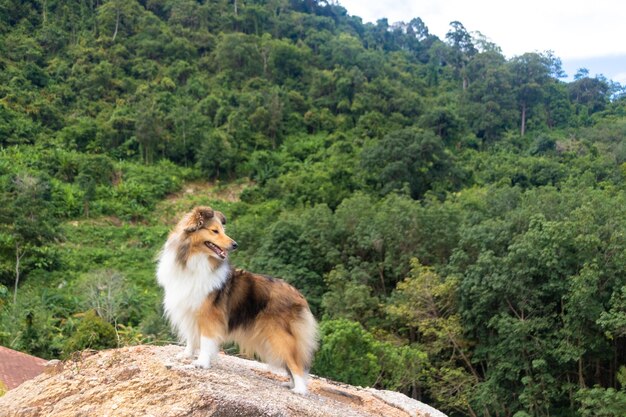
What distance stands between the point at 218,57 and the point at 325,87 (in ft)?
28.3

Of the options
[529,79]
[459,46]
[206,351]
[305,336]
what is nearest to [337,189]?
[305,336]

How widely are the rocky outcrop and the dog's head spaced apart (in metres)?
0.95

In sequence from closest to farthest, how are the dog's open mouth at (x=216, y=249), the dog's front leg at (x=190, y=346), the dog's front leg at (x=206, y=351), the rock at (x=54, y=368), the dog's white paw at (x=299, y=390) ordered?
the dog's open mouth at (x=216, y=249) < the dog's front leg at (x=206, y=351) < the dog's front leg at (x=190, y=346) < the dog's white paw at (x=299, y=390) < the rock at (x=54, y=368)

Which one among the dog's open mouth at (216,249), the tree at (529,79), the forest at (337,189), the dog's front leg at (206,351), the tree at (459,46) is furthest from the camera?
the tree at (459,46)

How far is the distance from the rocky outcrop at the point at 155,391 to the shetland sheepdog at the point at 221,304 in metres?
0.25

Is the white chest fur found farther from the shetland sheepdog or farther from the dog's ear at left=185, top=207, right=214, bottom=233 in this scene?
the dog's ear at left=185, top=207, right=214, bottom=233

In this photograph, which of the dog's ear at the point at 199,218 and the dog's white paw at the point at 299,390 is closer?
the dog's ear at the point at 199,218

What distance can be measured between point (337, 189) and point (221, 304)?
26.2 metres

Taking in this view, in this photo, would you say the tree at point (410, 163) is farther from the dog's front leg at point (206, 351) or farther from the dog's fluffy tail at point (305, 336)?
the dog's front leg at point (206, 351)

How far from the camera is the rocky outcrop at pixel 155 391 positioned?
4.42m

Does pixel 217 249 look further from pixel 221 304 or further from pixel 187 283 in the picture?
pixel 221 304

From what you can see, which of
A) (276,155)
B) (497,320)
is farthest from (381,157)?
(497,320)

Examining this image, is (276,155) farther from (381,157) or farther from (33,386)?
(33,386)

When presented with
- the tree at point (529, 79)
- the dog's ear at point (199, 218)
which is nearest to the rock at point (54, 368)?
the dog's ear at point (199, 218)
